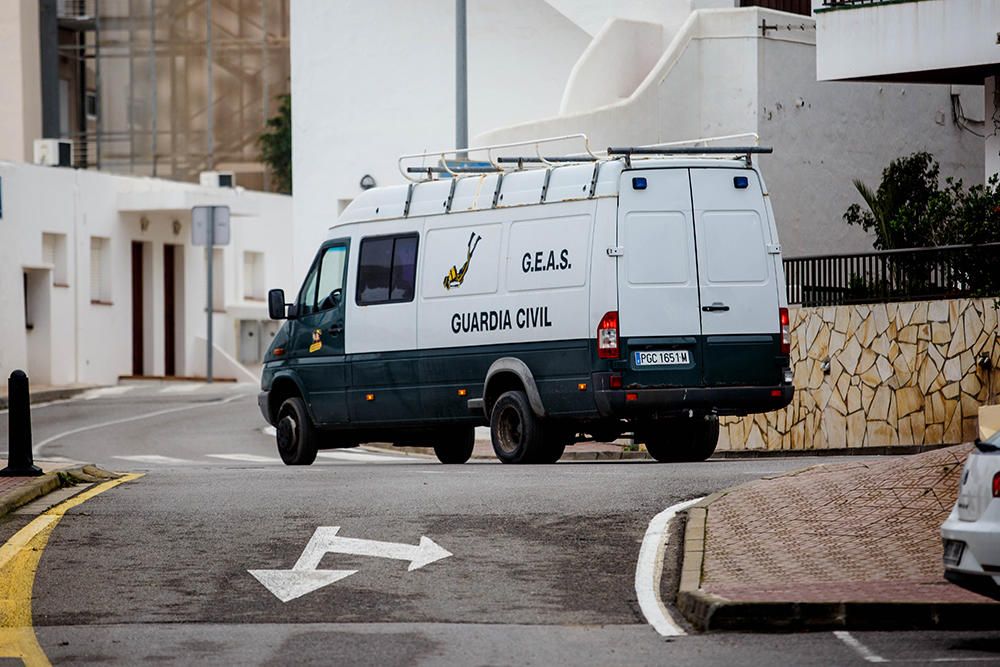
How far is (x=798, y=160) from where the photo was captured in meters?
32.7

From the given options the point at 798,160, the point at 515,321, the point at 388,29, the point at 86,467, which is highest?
the point at 388,29

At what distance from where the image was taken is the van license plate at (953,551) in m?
9.36

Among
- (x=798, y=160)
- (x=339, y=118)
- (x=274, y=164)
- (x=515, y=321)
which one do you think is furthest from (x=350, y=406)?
(x=274, y=164)

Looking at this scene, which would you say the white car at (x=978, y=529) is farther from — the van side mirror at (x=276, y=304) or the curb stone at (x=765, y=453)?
the curb stone at (x=765, y=453)

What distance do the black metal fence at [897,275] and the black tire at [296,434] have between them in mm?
7964

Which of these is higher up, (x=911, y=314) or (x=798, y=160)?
(x=798, y=160)

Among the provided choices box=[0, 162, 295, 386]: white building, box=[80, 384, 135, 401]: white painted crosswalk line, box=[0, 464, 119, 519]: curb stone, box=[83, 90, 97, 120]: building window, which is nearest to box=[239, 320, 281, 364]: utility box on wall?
box=[0, 162, 295, 386]: white building

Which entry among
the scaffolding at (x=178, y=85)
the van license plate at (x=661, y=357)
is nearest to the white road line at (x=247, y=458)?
the van license plate at (x=661, y=357)

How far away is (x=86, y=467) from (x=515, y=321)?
397cm

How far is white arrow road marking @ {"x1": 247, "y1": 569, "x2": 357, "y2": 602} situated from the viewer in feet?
37.1

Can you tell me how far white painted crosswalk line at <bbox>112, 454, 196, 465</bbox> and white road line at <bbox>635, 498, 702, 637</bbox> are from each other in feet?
42.9

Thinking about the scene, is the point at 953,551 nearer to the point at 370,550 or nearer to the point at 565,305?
the point at 370,550

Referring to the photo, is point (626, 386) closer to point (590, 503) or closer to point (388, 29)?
point (590, 503)

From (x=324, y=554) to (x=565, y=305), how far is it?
6167 mm
